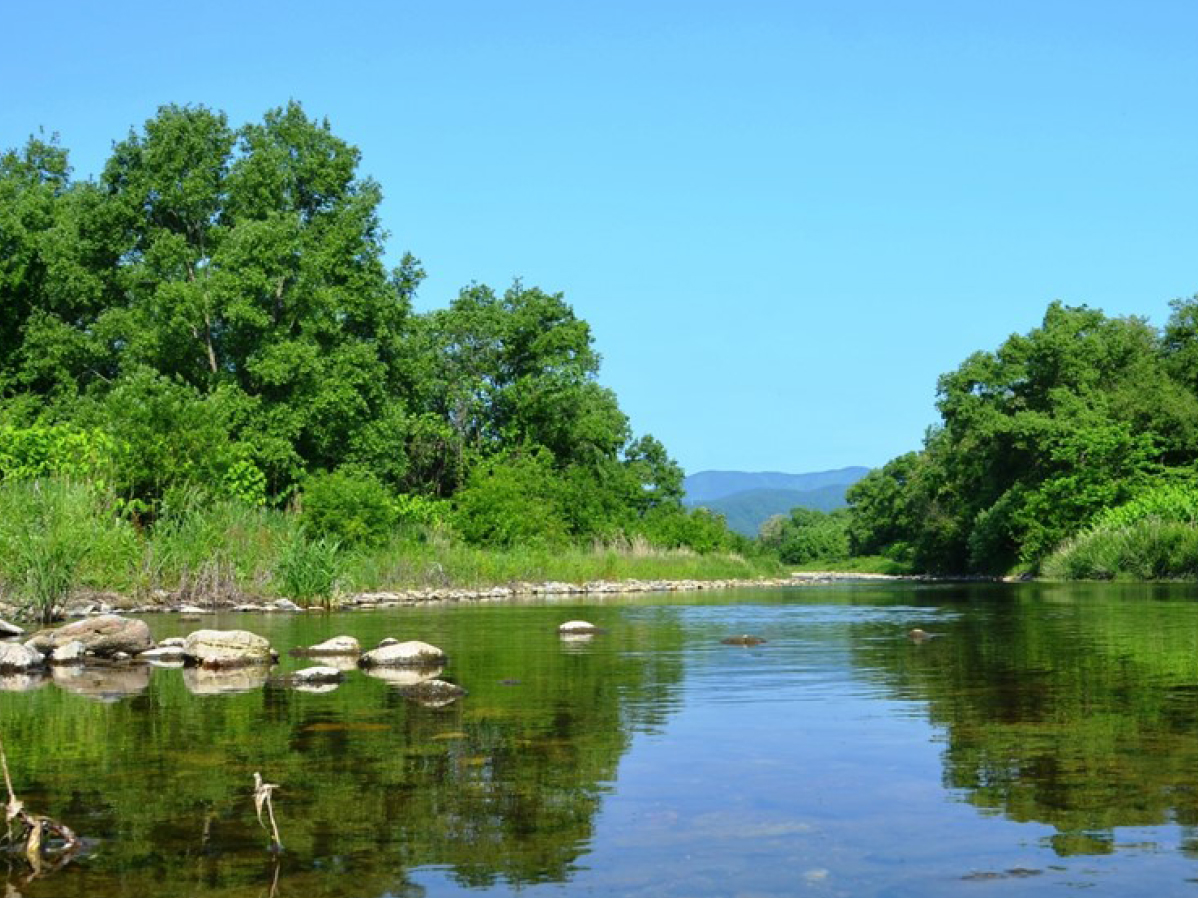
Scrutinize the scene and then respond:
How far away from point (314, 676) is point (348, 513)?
27.1 meters

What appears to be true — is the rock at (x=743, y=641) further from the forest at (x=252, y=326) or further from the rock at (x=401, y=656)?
the forest at (x=252, y=326)

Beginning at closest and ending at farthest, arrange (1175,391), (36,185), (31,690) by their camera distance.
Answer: (31,690) → (36,185) → (1175,391)

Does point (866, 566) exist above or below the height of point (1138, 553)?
below

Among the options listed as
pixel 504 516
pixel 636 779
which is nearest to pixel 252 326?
pixel 504 516

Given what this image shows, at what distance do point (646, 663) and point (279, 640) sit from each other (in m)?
5.82

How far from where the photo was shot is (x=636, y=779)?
331 inches

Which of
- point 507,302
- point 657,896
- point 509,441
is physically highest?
point 507,302

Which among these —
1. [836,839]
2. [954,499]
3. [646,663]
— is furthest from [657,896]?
[954,499]

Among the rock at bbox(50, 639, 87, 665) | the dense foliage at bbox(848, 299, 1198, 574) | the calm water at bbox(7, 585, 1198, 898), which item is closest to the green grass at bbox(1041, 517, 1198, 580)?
the dense foliage at bbox(848, 299, 1198, 574)

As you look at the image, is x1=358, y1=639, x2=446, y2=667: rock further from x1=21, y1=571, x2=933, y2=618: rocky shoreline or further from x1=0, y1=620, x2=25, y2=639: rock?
x1=21, y1=571, x2=933, y2=618: rocky shoreline

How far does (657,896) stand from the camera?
571 cm

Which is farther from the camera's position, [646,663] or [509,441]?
[509,441]

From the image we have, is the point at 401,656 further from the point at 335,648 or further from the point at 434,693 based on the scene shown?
the point at 434,693

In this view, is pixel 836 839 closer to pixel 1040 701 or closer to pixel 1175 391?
pixel 1040 701
